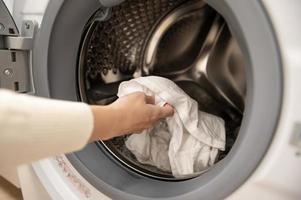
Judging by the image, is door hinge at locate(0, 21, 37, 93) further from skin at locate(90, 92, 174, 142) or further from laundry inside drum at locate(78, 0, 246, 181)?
skin at locate(90, 92, 174, 142)

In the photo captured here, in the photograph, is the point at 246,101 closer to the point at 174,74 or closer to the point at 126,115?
the point at 126,115

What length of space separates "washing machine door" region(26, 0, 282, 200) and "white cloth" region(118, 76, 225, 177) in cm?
4

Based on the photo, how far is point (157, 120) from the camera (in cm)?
67

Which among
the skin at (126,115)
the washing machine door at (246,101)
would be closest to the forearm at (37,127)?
the skin at (126,115)

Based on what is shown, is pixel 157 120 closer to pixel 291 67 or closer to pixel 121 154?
pixel 121 154

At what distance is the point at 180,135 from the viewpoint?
26.3 inches

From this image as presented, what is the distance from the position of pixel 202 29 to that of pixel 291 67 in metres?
0.38

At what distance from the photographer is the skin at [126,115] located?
1.68ft

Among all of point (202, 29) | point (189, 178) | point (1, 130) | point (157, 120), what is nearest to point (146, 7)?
point (202, 29)

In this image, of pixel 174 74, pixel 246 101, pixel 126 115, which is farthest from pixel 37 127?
pixel 174 74

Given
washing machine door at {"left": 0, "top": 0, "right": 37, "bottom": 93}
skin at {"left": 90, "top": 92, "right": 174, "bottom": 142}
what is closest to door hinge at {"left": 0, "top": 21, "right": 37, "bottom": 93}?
washing machine door at {"left": 0, "top": 0, "right": 37, "bottom": 93}

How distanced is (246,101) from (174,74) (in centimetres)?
33

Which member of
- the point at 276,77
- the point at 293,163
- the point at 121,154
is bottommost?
the point at 121,154

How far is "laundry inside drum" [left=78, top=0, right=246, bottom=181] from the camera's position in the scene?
0.76 metres
